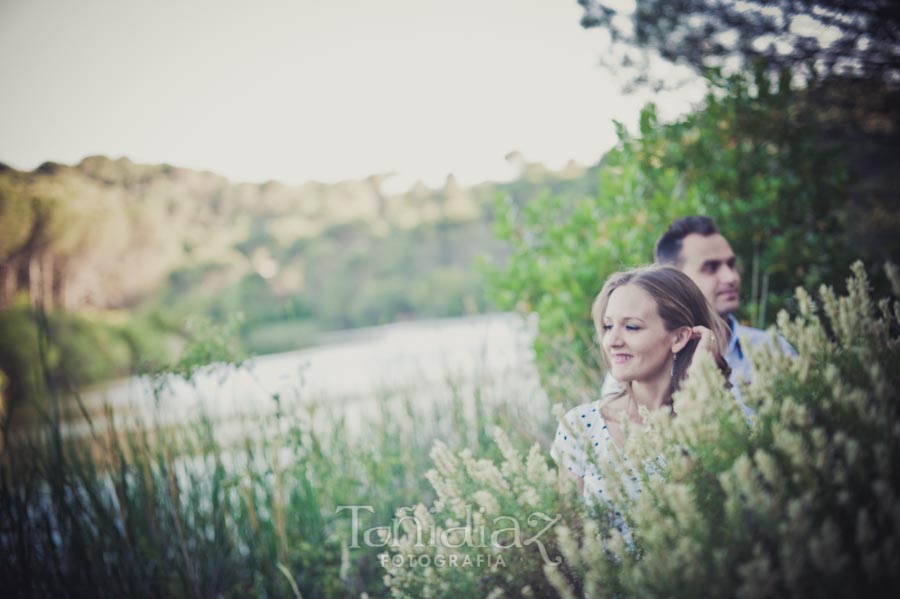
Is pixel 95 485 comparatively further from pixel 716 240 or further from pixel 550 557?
pixel 716 240

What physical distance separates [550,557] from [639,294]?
0.85m

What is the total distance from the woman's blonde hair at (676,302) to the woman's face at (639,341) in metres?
0.03

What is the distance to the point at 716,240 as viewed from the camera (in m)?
2.59

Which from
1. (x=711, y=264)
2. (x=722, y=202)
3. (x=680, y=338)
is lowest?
(x=680, y=338)

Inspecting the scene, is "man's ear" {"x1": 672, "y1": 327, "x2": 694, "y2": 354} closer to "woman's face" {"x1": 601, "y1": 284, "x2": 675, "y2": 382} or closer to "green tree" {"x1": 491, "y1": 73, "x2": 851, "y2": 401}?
"woman's face" {"x1": 601, "y1": 284, "x2": 675, "y2": 382}

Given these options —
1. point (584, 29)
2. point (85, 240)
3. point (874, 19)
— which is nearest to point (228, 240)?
point (85, 240)

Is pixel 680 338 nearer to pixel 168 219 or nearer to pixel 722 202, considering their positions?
pixel 722 202

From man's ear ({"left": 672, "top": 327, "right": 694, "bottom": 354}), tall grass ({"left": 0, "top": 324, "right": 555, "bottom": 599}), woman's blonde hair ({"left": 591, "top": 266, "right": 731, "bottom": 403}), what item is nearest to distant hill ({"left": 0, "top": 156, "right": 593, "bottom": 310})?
tall grass ({"left": 0, "top": 324, "right": 555, "bottom": 599})

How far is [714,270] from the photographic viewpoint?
2.58 meters

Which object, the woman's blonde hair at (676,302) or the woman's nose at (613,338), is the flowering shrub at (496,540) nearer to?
the woman's nose at (613,338)

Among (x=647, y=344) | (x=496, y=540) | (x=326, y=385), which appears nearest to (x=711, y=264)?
(x=647, y=344)

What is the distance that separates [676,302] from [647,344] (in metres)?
0.19

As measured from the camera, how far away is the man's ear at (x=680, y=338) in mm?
1737

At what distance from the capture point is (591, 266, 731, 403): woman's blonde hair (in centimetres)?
174
